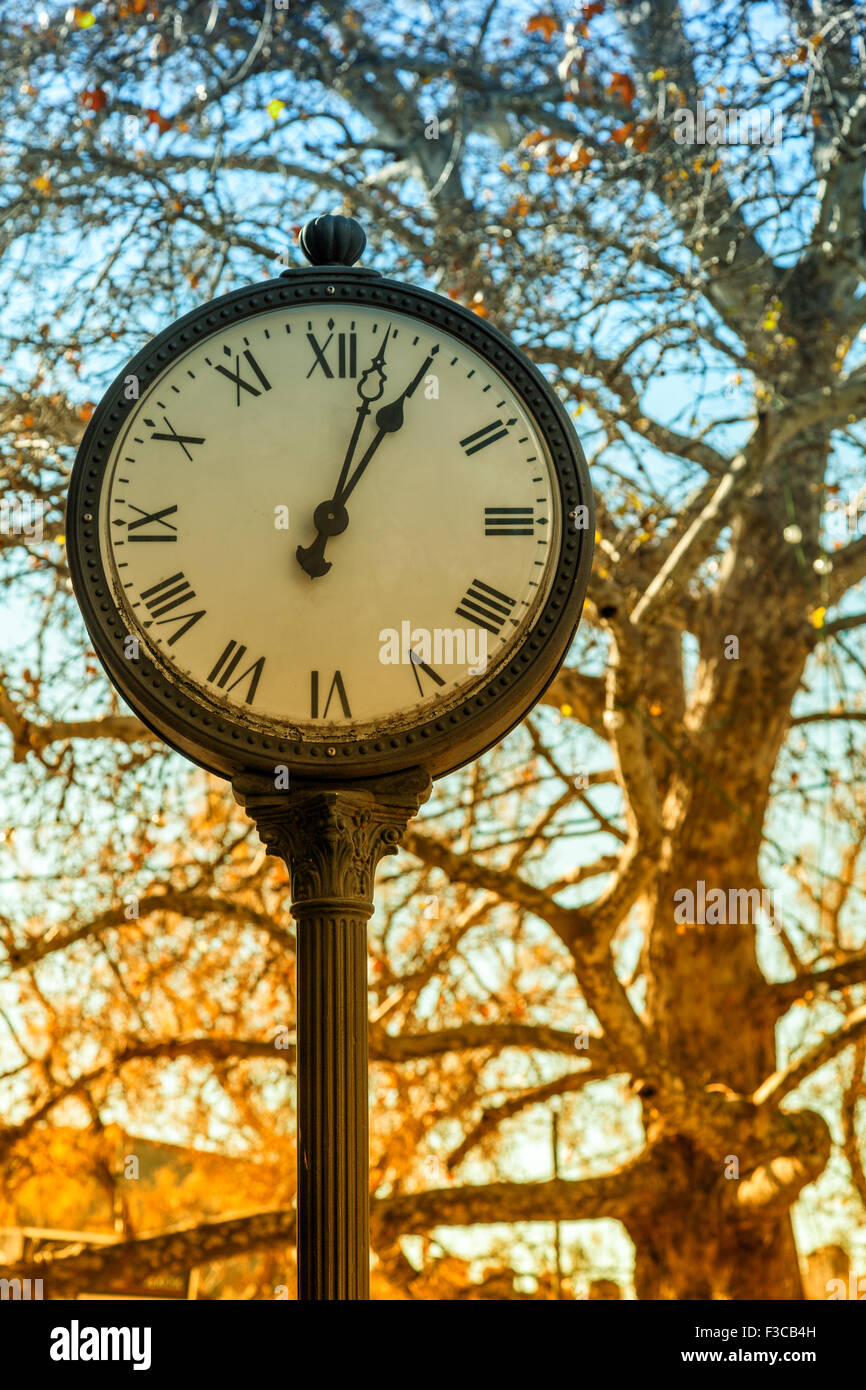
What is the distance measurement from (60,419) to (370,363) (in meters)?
5.30

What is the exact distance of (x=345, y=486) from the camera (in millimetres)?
2025

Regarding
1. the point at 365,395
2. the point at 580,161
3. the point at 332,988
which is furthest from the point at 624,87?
the point at 332,988

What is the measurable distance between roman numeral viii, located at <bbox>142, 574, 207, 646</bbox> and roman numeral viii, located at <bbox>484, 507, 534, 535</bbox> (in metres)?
0.37

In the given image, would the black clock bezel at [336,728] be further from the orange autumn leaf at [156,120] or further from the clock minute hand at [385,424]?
the orange autumn leaf at [156,120]

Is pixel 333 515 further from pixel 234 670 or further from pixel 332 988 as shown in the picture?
pixel 332 988

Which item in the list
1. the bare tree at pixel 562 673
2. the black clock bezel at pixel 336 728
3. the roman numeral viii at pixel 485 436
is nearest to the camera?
the black clock bezel at pixel 336 728

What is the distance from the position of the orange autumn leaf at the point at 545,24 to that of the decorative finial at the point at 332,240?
23.6ft

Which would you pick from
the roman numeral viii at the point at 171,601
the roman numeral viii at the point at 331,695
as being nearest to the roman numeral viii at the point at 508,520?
the roman numeral viii at the point at 331,695

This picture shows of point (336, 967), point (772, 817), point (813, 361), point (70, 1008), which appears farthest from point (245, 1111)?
point (336, 967)

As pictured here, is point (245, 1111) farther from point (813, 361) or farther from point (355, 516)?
point (355, 516)

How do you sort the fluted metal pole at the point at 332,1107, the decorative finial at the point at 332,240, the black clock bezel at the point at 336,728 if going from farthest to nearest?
1. the decorative finial at the point at 332,240
2. the black clock bezel at the point at 336,728
3. the fluted metal pole at the point at 332,1107

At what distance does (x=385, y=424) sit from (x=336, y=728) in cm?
40

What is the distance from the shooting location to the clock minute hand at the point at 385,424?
203 cm

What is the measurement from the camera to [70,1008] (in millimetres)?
8336
